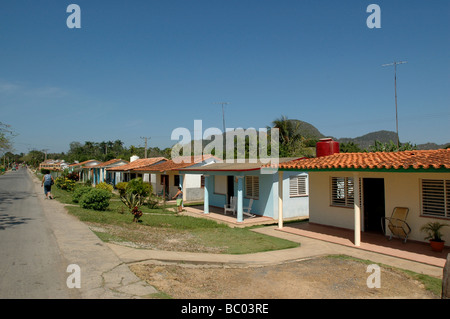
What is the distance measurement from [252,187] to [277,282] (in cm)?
1047

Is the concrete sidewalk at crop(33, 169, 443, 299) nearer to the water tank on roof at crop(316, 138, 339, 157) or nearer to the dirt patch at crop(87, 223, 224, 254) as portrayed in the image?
the dirt patch at crop(87, 223, 224, 254)

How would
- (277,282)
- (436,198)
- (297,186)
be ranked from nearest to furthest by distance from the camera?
(277,282) → (436,198) → (297,186)

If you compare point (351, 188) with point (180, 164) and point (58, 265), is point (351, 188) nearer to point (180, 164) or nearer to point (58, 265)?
point (58, 265)

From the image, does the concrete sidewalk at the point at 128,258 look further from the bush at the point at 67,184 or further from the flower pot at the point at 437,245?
the bush at the point at 67,184

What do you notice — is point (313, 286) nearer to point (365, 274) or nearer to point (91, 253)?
point (365, 274)

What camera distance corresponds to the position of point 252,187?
664 inches

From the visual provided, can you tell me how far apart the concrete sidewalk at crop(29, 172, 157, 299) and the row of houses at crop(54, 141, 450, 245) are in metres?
7.10

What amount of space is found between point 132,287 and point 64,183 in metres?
27.2

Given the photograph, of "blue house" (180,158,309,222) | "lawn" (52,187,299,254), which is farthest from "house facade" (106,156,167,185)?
"lawn" (52,187,299,254)

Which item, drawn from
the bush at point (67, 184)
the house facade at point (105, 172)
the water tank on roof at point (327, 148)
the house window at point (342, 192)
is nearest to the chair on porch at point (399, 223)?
the house window at point (342, 192)

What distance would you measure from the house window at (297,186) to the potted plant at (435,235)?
276 inches

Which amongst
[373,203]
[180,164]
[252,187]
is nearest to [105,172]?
[180,164]

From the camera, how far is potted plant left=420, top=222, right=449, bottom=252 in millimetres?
8719

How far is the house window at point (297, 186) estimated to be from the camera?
1597 centimetres
